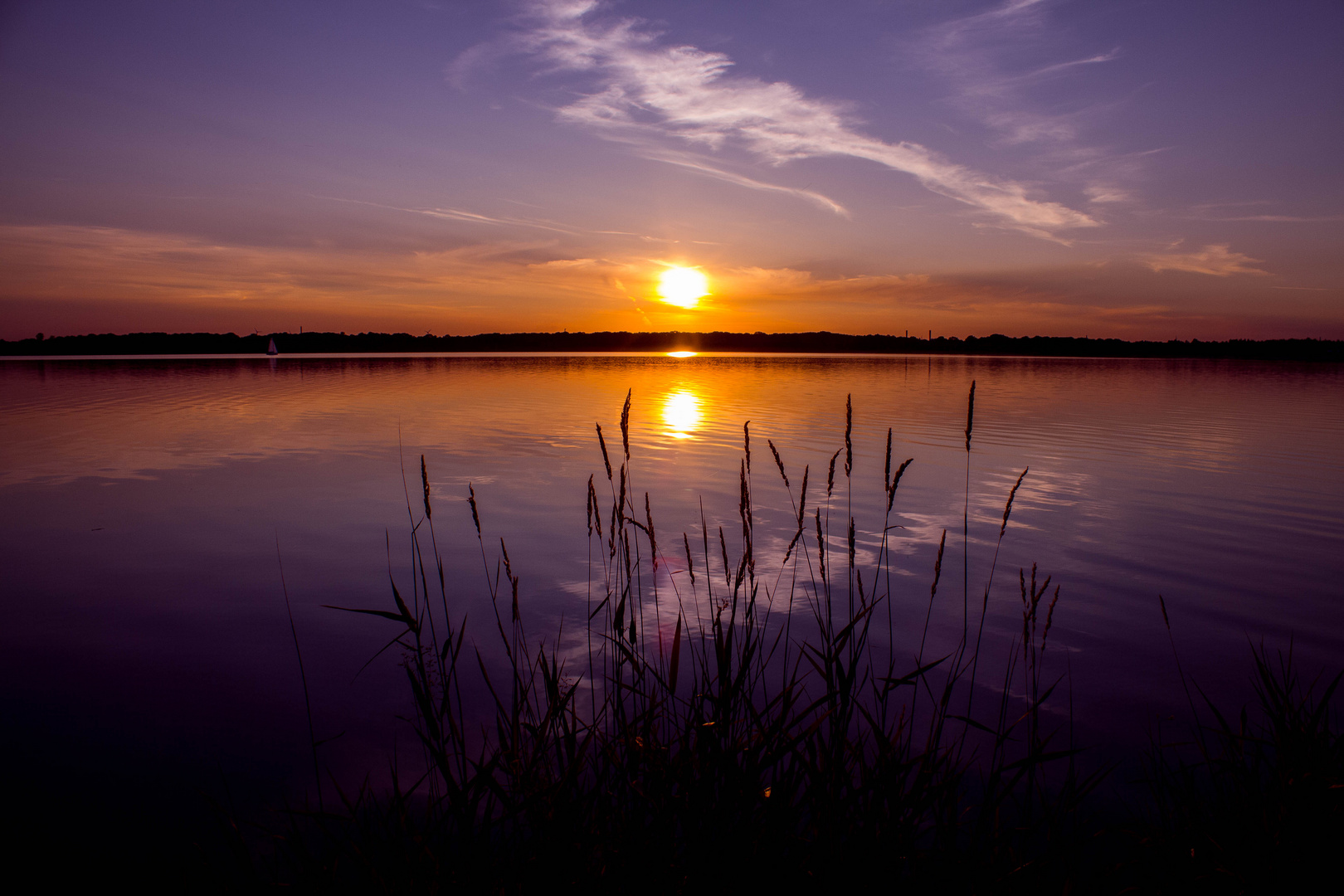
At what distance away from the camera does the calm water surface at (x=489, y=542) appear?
407cm

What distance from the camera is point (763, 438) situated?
1440cm

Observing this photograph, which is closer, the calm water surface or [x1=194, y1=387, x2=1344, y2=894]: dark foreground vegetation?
[x1=194, y1=387, x2=1344, y2=894]: dark foreground vegetation

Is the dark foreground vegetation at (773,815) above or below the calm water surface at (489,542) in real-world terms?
above

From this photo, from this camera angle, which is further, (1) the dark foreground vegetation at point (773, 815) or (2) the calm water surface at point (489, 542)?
(2) the calm water surface at point (489, 542)

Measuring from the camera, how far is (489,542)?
7.61 meters

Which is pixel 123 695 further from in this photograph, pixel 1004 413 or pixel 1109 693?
pixel 1004 413

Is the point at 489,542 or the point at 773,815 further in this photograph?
the point at 489,542

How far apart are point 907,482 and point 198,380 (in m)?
37.7

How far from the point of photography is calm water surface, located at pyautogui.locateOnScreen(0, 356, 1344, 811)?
A: 407 centimetres

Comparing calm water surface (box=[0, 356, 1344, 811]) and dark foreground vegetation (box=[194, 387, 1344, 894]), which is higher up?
dark foreground vegetation (box=[194, 387, 1344, 894])

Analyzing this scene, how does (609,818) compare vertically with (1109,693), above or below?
above

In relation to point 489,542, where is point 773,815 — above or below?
above

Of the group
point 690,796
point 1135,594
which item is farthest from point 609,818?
point 1135,594

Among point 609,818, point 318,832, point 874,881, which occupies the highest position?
point 874,881
